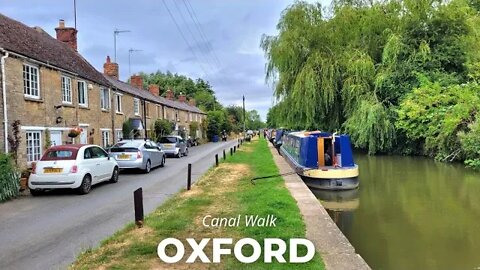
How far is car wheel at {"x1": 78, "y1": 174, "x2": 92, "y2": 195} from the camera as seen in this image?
1284 cm

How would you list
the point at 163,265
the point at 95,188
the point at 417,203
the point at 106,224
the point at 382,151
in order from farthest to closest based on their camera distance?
the point at 382,151 < the point at 95,188 < the point at 417,203 < the point at 106,224 < the point at 163,265

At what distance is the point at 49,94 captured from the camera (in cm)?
1714

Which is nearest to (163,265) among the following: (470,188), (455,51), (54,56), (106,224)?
(106,224)

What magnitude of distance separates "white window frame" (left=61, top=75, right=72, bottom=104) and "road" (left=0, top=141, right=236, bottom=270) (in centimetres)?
591

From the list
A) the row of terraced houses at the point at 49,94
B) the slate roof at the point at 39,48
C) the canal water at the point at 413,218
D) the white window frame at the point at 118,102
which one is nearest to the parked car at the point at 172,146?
the row of terraced houses at the point at 49,94

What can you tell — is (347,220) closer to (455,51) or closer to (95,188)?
(95,188)

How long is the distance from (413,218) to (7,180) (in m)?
11.6

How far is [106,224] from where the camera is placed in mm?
8734

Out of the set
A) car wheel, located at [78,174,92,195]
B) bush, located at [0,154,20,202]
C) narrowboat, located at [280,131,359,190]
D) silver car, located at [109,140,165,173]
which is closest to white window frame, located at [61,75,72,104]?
silver car, located at [109,140,165,173]

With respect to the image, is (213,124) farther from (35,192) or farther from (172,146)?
(35,192)

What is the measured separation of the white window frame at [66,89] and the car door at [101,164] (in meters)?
5.28

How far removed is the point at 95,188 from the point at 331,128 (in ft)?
66.0

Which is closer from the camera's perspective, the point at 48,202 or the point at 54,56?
the point at 48,202

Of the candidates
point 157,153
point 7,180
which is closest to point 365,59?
point 157,153
